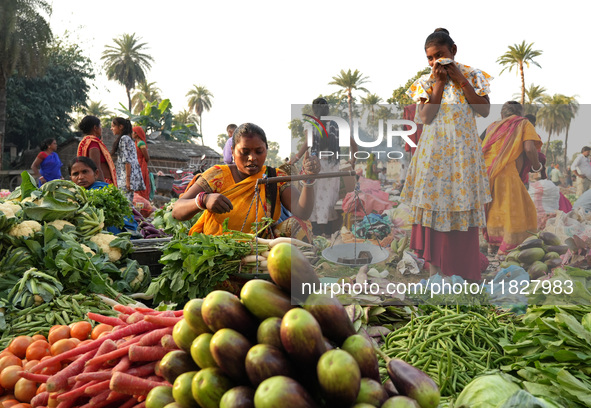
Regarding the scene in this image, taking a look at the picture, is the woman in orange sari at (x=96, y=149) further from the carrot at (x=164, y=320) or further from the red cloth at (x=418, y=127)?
the carrot at (x=164, y=320)

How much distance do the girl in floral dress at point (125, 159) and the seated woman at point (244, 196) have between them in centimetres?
346

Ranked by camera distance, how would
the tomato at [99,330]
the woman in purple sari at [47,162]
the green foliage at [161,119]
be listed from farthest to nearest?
1. the green foliage at [161,119]
2. the woman in purple sari at [47,162]
3. the tomato at [99,330]

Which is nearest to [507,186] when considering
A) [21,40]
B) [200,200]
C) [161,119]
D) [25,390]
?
[200,200]

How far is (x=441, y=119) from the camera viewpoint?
9.66 feet

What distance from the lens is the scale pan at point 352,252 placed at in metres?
2.82

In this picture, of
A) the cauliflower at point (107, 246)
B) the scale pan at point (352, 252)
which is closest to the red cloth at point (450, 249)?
the scale pan at point (352, 252)

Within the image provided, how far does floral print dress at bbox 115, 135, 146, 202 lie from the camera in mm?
6557

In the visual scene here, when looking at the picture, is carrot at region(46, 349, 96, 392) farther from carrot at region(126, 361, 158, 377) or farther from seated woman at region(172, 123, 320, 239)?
seated woman at region(172, 123, 320, 239)

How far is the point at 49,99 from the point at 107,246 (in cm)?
2452

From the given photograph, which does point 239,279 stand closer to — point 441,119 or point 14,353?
point 14,353

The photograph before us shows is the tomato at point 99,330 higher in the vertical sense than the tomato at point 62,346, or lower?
higher

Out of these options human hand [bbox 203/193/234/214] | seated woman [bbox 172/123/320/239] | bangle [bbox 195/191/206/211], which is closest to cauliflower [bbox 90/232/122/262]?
seated woman [bbox 172/123/320/239]

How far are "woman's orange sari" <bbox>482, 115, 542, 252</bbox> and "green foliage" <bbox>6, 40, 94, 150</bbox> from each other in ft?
84.4

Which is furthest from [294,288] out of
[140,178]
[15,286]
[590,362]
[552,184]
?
[140,178]
